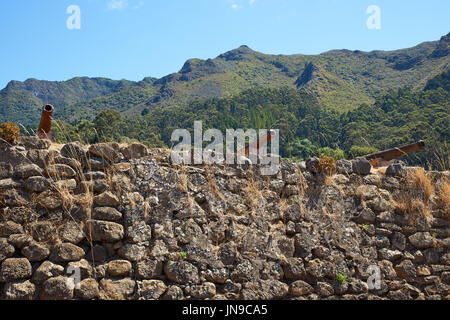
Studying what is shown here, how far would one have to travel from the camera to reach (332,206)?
552 centimetres

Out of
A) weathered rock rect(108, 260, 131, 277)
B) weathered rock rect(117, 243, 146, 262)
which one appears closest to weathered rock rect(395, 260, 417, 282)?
weathered rock rect(117, 243, 146, 262)

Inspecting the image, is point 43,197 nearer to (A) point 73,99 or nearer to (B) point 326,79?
(B) point 326,79

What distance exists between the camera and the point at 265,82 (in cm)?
7288

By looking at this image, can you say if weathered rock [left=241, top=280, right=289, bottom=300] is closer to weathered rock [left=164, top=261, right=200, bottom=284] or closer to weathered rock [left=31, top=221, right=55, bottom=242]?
weathered rock [left=164, top=261, right=200, bottom=284]

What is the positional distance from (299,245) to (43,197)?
3.03 m

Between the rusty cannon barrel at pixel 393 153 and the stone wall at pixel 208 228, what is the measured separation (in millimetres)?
513

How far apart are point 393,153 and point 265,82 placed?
6793 centimetres

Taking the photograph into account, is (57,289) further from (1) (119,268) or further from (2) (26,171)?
(2) (26,171)

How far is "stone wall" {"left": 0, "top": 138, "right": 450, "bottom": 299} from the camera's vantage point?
13.8 ft

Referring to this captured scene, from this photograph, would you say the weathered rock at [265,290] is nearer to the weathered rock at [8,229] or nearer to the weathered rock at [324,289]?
the weathered rock at [324,289]

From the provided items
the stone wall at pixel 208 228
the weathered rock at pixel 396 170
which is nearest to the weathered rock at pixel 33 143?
the stone wall at pixel 208 228

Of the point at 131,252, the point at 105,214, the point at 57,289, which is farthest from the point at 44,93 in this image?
A: the point at 57,289

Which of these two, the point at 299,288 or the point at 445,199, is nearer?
the point at 299,288

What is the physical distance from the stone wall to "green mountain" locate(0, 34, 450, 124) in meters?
45.3
